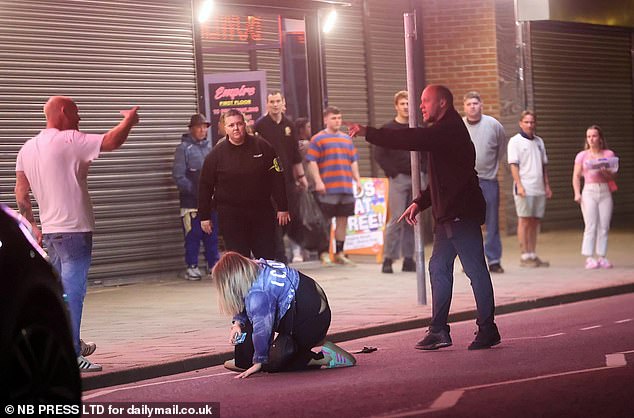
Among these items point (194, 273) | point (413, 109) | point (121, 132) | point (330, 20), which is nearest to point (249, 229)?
point (413, 109)

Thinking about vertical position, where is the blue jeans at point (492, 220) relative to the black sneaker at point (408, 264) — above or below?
above

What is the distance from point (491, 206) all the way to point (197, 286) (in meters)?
3.66

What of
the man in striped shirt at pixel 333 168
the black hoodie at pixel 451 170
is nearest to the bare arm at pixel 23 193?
the black hoodie at pixel 451 170

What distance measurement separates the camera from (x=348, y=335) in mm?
12703

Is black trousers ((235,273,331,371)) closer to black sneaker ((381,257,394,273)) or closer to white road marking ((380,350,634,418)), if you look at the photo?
white road marking ((380,350,634,418))

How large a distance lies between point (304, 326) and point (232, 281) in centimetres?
63

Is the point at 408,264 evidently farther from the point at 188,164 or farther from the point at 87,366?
the point at 87,366

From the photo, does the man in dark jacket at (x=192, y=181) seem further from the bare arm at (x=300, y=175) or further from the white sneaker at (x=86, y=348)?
the white sneaker at (x=86, y=348)

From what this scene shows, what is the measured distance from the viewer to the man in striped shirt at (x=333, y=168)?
19.3 meters

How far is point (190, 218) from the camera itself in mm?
18219

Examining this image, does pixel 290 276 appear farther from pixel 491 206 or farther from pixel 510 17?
pixel 510 17

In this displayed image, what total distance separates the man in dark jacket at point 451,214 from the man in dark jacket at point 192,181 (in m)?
6.80

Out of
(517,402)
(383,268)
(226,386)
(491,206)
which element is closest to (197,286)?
(383,268)

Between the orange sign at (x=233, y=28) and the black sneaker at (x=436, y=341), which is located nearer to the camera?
the black sneaker at (x=436, y=341)
